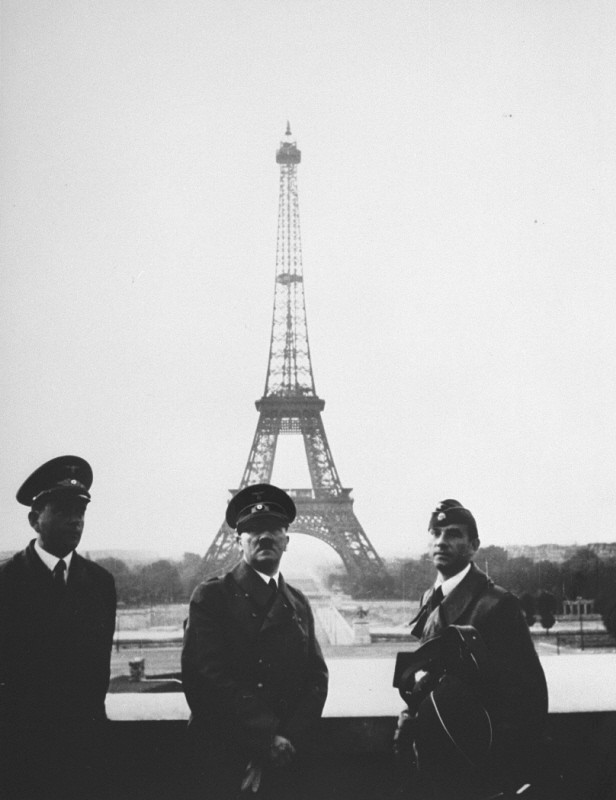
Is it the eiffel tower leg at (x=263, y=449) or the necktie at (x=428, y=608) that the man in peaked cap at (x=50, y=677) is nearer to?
the eiffel tower leg at (x=263, y=449)

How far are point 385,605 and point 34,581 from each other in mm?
1494

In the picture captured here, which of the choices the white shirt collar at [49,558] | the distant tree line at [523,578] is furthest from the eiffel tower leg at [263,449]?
the white shirt collar at [49,558]

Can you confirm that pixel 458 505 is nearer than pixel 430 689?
No

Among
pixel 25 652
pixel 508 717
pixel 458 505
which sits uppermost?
pixel 458 505

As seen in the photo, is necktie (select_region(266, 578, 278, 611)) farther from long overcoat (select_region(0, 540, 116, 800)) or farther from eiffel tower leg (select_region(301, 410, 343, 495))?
eiffel tower leg (select_region(301, 410, 343, 495))

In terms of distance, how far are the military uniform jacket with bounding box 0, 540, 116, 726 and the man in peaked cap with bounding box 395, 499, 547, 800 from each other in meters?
1.26

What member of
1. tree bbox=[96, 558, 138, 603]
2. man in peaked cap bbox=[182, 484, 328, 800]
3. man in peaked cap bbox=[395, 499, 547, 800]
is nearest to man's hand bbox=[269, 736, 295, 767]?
man in peaked cap bbox=[182, 484, 328, 800]

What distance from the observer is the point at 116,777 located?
352cm

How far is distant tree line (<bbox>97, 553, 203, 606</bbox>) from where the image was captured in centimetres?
382

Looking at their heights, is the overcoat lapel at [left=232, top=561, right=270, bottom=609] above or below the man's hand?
above

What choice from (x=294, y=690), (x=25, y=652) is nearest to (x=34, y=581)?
(x=25, y=652)

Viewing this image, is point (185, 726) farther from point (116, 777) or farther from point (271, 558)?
point (271, 558)

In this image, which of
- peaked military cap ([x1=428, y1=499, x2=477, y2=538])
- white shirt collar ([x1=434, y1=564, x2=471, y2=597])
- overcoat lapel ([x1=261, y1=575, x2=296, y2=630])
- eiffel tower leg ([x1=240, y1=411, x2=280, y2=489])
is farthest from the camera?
eiffel tower leg ([x1=240, y1=411, x2=280, y2=489])

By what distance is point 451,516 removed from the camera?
146 inches
